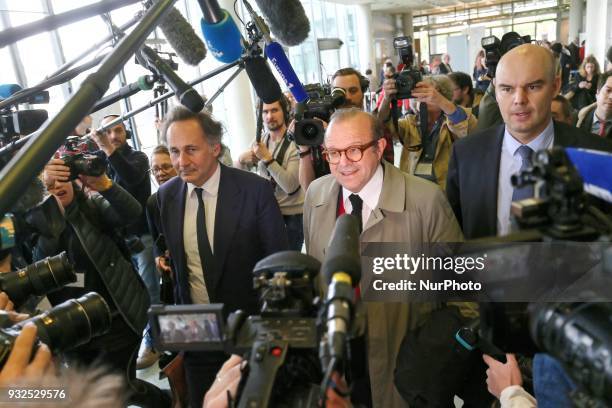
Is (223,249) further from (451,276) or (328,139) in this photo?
(451,276)

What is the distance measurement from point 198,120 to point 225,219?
0.39 m

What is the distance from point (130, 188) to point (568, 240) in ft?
8.35

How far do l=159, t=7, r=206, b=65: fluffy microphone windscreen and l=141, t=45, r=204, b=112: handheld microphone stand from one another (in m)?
0.55

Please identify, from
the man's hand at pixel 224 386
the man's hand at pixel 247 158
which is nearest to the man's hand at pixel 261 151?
the man's hand at pixel 247 158

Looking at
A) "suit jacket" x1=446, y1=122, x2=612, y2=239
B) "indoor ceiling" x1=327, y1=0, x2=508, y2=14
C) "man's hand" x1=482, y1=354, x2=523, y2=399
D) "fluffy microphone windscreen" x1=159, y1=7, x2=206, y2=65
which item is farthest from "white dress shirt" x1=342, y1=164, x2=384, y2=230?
"indoor ceiling" x1=327, y1=0, x2=508, y2=14

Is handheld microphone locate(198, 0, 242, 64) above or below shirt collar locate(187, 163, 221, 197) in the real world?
above

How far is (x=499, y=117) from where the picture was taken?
208 cm

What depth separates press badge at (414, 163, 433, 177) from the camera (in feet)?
8.37

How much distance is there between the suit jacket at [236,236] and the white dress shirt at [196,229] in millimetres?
19

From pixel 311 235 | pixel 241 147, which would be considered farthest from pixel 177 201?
pixel 241 147

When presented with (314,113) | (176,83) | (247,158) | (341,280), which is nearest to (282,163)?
(247,158)

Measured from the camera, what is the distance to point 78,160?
1737mm

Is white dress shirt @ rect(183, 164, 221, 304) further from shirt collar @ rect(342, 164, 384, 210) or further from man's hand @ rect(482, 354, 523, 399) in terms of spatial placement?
man's hand @ rect(482, 354, 523, 399)

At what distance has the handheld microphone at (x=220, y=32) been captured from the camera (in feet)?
2.53
